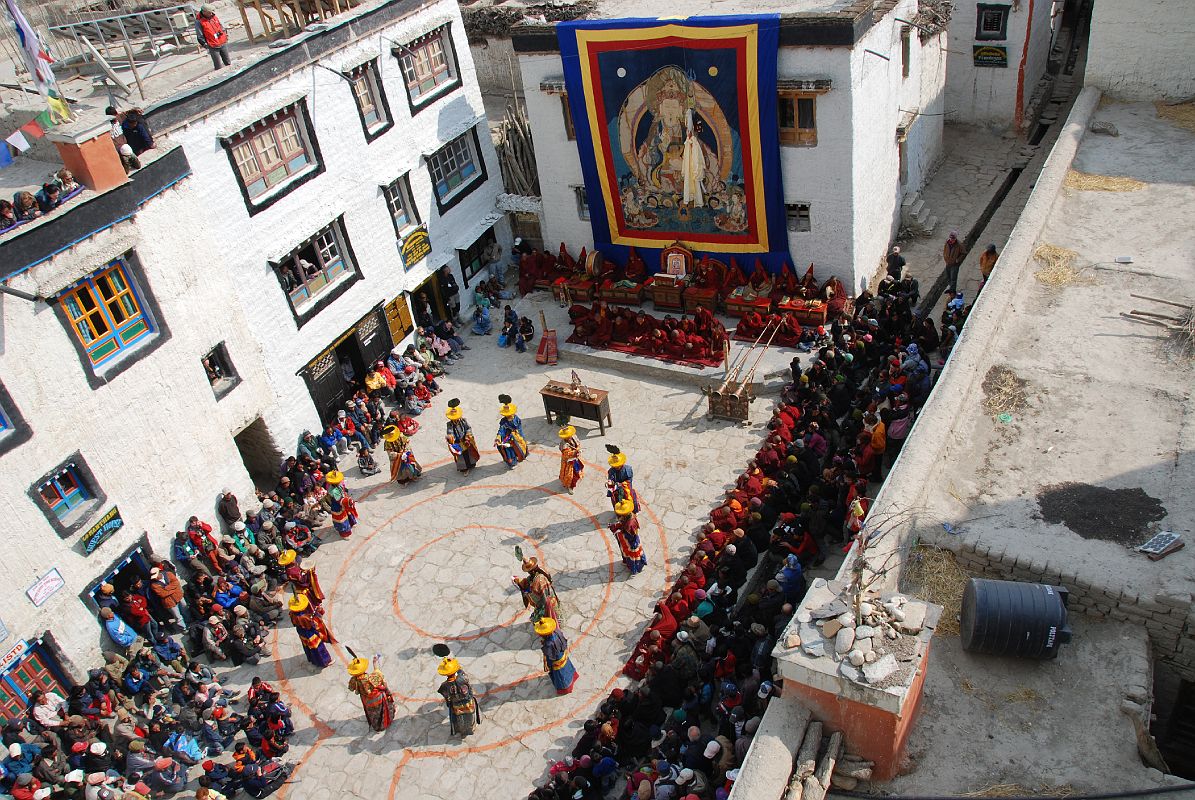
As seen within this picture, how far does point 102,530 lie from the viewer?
56.0 feet

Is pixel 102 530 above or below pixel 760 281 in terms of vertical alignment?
above

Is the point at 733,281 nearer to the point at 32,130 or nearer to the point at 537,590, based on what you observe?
the point at 537,590

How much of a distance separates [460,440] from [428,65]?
10.6 metres

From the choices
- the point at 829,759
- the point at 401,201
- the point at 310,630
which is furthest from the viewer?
the point at 401,201

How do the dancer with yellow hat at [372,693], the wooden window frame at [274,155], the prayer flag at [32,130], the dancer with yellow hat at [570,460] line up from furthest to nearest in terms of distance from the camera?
the dancer with yellow hat at [570,460]
the wooden window frame at [274,155]
the prayer flag at [32,130]
the dancer with yellow hat at [372,693]

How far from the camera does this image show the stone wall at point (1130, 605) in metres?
12.0

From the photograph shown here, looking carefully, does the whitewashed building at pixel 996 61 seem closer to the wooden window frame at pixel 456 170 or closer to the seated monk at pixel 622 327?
the seated monk at pixel 622 327

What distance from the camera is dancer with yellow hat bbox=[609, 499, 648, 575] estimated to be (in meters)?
17.4

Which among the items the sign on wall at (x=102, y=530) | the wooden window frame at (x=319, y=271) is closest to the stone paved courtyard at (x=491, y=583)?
the sign on wall at (x=102, y=530)

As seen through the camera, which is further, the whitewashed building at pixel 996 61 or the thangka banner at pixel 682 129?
the whitewashed building at pixel 996 61

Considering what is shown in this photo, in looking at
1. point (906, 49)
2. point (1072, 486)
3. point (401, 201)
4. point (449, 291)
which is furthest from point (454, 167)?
point (1072, 486)

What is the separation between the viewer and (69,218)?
15.9m

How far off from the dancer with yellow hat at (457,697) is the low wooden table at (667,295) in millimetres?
12772

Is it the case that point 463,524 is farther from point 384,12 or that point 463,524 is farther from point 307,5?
point 307,5
